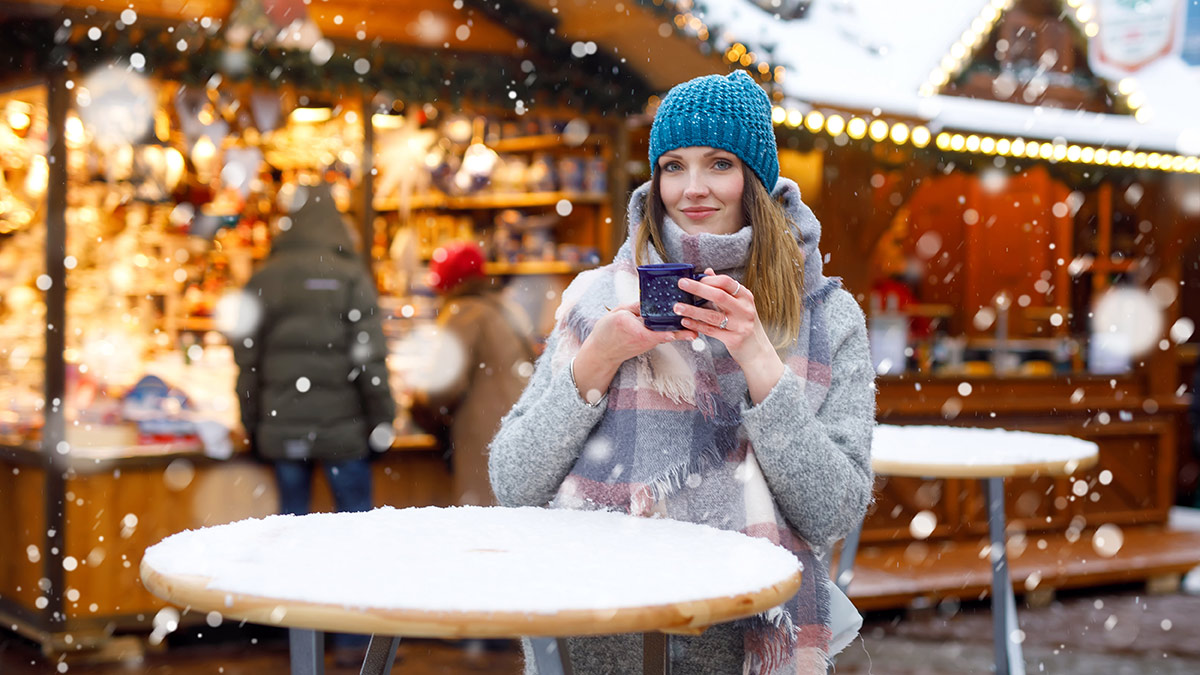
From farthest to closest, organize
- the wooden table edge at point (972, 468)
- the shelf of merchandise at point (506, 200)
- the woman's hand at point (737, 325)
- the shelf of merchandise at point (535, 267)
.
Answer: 1. the shelf of merchandise at point (535, 267)
2. the shelf of merchandise at point (506, 200)
3. the wooden table edge at point (972, 468)
4. the woman's hand at point (737, 325)

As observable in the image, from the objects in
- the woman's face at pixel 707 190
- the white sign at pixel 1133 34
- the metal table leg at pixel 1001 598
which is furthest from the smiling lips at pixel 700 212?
the white sign at pixel 1133 34

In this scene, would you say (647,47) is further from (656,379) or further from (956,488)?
(656,379)

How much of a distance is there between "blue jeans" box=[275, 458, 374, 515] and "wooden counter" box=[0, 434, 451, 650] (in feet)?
0.51

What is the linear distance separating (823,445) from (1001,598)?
1849mm

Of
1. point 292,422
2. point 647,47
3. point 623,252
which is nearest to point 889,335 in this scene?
point 647,47

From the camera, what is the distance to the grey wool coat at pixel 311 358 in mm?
4629

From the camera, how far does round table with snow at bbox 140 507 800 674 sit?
3.92 ft

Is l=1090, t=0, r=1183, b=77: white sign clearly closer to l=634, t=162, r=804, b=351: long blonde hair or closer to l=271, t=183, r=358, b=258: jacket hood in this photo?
l=271, t=183, r=358, b=258: jacket hood

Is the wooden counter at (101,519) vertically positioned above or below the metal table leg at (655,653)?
below

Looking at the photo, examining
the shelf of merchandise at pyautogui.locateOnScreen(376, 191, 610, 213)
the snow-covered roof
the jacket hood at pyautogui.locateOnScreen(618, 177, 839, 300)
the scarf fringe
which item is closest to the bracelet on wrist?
the scarf fringe

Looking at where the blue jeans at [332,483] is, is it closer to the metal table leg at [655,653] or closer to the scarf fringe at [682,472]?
the scarf fringe at [682,472]

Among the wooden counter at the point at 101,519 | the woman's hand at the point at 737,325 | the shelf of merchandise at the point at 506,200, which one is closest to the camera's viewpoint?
the woman's hand at the point at 737,325

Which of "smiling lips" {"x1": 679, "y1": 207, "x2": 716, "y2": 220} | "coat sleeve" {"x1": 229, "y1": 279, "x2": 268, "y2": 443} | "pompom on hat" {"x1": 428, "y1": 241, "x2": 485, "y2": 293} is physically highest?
"smiling lips" {"x1": 679, "y1": 207, "x2": 716, "y2": 220}

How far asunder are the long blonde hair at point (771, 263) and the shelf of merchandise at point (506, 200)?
451 cm
